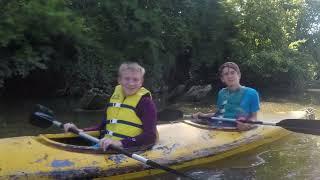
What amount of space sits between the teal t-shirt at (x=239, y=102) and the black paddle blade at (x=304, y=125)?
0.45 meters

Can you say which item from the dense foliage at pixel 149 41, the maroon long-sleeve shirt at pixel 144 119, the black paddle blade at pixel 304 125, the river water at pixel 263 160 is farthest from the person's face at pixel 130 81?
the dense foliage at pixel 149 41

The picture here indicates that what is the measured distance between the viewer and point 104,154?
4270 millimetres

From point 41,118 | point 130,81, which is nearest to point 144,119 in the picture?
point 130,81

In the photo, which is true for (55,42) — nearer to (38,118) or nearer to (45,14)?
(45,14)

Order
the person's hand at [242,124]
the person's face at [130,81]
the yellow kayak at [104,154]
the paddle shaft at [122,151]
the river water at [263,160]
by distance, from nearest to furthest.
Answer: the paddle shaft at [122,151] → the yellow kayak at [104,154] → the person's face at [130,81] → the river water at [263,160] → the person's hand at [242,124]

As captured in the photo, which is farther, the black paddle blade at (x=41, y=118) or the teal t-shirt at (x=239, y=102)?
the teal t-shirt at (x=239, y=102)

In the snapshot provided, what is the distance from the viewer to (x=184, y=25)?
12.2 meters

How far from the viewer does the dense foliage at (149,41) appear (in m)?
7.58

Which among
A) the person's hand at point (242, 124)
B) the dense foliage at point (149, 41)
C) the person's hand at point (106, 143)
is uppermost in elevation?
the dense foliage at point (149, 41)

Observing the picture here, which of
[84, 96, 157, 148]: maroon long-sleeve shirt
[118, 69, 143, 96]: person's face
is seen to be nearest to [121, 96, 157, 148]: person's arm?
[84, 96, 157, 148]: maroon long-sleeve shirt

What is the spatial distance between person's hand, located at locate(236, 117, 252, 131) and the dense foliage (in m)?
3.46

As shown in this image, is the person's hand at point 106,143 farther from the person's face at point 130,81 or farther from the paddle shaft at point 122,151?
the person's face at point 130,81

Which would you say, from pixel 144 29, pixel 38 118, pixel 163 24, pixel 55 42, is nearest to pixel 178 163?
pixel 38 118

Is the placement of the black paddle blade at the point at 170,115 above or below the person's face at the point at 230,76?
below
